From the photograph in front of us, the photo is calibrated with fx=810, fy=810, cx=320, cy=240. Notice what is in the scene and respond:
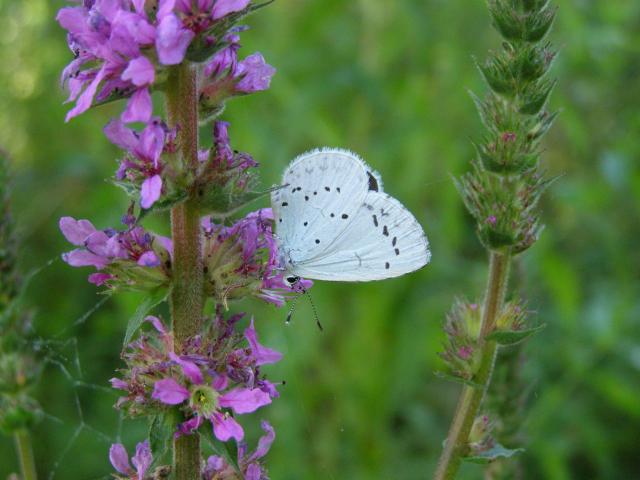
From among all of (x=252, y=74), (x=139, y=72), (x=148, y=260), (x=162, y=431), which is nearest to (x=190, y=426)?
(x=162, y=431)

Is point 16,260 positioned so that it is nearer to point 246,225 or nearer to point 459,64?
point 246,225

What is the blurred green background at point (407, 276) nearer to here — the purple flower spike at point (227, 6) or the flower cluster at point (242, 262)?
the flower cluster at point (242, 262)

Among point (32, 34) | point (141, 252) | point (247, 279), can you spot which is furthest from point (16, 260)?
point (32, 34)

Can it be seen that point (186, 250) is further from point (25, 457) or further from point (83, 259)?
point (25, 457)

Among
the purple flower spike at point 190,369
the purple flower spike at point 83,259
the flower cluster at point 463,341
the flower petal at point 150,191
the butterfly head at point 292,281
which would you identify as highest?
the flower petal at point 150,191

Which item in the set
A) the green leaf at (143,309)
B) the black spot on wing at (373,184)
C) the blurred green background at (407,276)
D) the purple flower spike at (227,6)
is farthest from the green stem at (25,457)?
the blurred green background at (407,276)

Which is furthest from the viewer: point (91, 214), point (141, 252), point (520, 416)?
point (91, 214)
